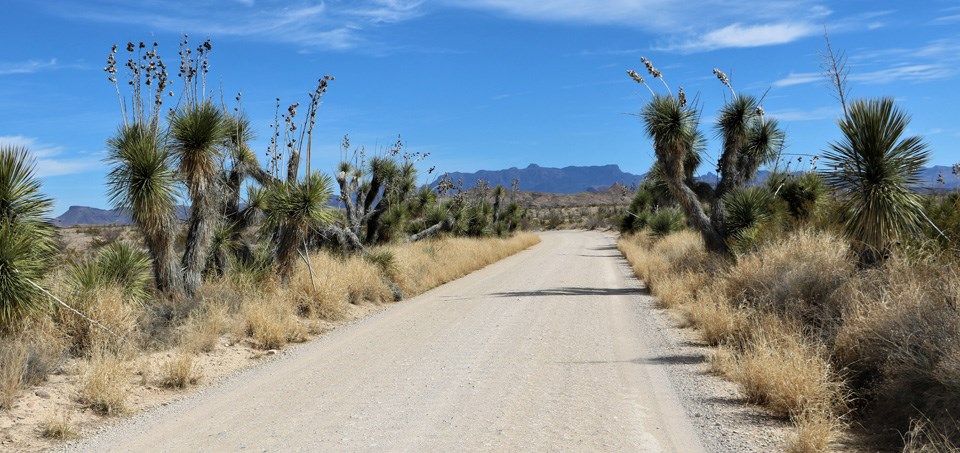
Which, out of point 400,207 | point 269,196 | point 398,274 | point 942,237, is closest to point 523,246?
point 400,207

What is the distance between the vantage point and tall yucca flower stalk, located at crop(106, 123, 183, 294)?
11078 millimetres

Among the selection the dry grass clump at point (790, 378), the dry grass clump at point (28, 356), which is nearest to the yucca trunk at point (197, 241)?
the dry grass clump at point (28, 356)

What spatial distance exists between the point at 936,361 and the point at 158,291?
11316 mm

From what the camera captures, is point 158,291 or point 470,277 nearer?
point 158,291

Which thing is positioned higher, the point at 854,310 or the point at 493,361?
the point at 854,310

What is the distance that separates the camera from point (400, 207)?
26.1m

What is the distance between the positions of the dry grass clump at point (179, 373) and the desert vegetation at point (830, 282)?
6311mm

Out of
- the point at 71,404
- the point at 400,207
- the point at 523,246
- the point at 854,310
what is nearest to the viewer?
the point at 71,404

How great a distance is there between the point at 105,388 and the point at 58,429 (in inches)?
33.8

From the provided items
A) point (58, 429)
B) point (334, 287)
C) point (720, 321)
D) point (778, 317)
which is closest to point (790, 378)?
point (778, 317)

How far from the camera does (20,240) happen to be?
845 cm

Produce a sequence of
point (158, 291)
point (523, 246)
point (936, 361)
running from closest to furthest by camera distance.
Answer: point (936, 361) → point (158, 291) → point (523, 246)

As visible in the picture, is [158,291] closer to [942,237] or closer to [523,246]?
[942,237]

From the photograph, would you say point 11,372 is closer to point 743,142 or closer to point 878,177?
point 878,177
